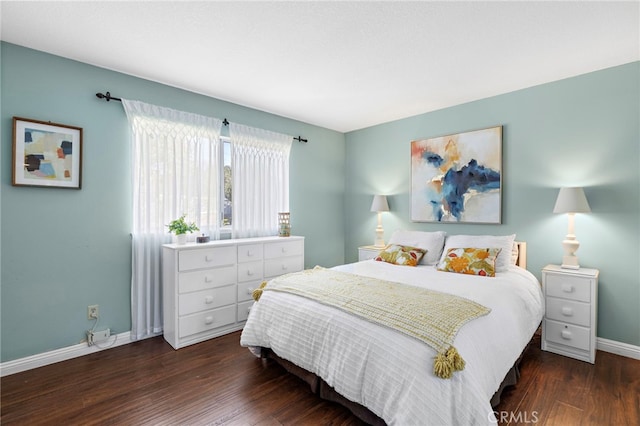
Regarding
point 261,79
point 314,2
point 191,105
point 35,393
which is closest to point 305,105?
point 261,79

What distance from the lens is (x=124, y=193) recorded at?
2.81 meters

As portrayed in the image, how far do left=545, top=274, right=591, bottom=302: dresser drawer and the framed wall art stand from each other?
827mm

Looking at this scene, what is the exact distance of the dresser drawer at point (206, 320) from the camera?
9.11ft

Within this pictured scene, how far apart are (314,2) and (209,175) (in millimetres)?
2099

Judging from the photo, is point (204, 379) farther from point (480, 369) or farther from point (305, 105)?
point (305, 105)

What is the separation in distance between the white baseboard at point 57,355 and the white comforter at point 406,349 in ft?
4.34

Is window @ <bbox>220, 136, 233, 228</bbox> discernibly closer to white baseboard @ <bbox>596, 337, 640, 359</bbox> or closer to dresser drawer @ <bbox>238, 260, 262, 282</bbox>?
dresser drawer @ <bbox>238, 260, 262, 282</bbox>

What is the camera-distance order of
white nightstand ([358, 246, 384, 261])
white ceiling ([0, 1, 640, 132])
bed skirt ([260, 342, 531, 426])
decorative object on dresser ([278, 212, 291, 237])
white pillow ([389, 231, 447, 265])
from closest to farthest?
bed skirt ([260, 342, 531, 426]) < white ceiling ([0, 1, 640, 132]) < white pillow ([389, 231, 447, 265]) < decorative object on dresser ([278, 212, 291, 237]) < white nightstand ([358, 246, 384, 261])

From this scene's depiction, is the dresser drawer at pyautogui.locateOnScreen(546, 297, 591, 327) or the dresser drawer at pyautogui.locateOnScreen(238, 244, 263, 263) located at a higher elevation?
the dresser drawer at pyautogui.locateOnScreen(238, 244, 263, 263)

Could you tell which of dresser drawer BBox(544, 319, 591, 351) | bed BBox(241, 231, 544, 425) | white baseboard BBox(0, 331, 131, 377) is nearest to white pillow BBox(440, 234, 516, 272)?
bed BBox(241, 231, 544, 425)

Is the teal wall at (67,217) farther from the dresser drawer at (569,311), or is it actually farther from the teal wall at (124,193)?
the dresser drawer at (569,311)

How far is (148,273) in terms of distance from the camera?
292cm

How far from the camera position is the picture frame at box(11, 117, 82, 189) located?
231 centimetres

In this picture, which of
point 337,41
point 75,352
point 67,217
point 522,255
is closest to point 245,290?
point 75,352
